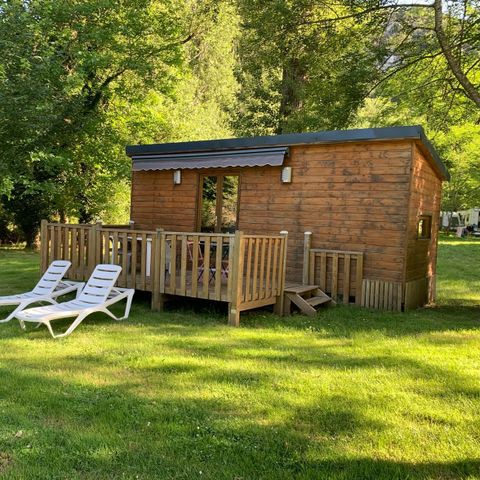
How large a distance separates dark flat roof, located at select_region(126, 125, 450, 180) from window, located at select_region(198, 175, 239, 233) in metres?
Answer: 0.68

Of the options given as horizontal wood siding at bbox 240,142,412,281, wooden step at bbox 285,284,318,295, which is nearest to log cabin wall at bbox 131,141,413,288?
horizontal wood siding at bbox 240,142,412,281

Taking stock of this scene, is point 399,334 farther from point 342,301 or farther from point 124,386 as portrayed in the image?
point 124,386

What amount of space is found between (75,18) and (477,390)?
537 inches

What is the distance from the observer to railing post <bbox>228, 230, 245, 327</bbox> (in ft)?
21.2

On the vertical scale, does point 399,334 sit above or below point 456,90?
below

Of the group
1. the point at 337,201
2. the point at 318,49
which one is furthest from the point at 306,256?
the point at 318,49

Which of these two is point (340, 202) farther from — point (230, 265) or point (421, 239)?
point (230, 265)

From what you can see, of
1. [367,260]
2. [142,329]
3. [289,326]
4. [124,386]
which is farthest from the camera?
[367,260]

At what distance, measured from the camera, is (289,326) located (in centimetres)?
661

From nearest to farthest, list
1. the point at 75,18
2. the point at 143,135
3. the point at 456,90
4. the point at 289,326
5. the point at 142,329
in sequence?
the point at 142,329 < the point at 289,326 < the point at 456,90 < the point at 75,18 < the point at 143,135

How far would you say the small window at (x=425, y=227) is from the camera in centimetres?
879

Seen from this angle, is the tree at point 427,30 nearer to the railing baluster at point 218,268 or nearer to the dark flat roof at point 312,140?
the dark flat roof at point 312,140

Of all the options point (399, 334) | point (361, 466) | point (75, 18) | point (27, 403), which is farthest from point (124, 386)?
point (75, 18)

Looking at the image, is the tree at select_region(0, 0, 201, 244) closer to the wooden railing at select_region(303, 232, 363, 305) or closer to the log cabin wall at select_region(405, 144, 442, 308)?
the wooden railing at select_region(303, 232, 363, 305)
